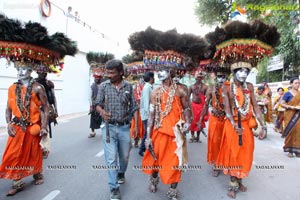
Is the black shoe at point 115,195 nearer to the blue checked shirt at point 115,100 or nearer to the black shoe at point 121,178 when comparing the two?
the black shoe at point 121,178

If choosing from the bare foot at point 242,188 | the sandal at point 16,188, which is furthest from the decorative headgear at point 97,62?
the bare foot at point 242,188

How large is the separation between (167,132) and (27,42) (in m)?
2.53

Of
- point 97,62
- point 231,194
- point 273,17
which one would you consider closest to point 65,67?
point 97,62

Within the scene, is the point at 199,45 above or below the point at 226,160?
above

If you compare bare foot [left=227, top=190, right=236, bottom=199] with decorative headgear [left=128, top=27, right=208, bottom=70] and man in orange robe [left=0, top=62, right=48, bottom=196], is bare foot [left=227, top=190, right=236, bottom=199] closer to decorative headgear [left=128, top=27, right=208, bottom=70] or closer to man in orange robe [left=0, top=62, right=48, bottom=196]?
decorative headgear [left=128, top=27, right=208, bottom=70]

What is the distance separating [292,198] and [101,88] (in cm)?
318

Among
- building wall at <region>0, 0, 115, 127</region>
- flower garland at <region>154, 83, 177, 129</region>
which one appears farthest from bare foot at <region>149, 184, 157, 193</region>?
building wall at <region>0, 0, 115, 127</region>

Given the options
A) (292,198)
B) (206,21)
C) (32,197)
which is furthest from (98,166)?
(206,21)

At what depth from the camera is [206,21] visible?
17.4 meters

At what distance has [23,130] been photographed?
12.8 ft

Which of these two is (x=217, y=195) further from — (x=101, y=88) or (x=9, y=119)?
(x=9, y=119)

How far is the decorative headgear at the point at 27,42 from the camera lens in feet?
12.8

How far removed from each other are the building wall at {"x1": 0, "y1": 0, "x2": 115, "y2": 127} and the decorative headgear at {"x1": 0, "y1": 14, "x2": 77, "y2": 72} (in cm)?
698

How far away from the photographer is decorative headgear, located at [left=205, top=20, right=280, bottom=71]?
4082 mm
